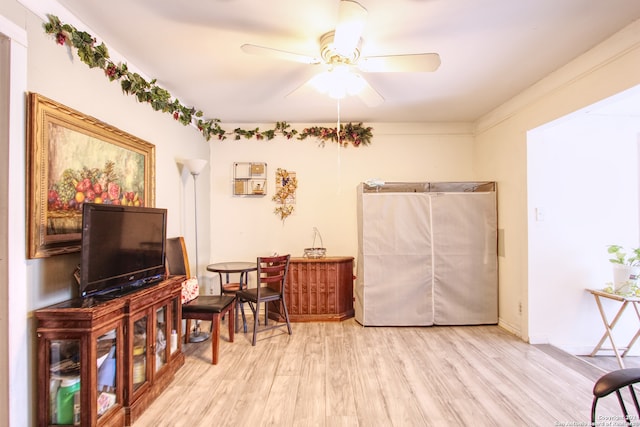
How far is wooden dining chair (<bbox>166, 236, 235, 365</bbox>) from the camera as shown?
2.71 metres

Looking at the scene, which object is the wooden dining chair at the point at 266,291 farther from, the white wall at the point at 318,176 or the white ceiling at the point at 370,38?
the white ceiling at the point at 370,38

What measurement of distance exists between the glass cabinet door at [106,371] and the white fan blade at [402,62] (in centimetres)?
235

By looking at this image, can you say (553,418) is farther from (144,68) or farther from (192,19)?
(144,68)

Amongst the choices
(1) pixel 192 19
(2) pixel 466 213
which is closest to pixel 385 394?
(2) pixel 466 213

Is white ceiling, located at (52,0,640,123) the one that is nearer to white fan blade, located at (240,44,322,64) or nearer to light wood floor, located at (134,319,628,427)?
white fan blade, located at (240,44,322,64)

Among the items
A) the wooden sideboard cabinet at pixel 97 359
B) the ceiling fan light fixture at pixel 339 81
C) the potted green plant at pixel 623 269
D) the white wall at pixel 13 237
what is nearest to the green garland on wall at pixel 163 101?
the white wall at pixel 13 237

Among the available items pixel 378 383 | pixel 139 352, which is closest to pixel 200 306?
pixel 139 352

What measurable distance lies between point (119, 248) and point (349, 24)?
6.36ft

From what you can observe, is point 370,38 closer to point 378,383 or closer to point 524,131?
point 524,131

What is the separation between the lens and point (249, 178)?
4.30m

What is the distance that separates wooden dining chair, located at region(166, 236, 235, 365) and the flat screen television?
474mm

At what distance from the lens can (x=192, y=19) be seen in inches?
79.0

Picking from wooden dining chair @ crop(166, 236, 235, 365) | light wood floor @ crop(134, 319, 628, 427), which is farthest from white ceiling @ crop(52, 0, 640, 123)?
light wood floor @ crop(134, 319, 628, 427)

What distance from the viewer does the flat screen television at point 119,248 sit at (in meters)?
1.72
